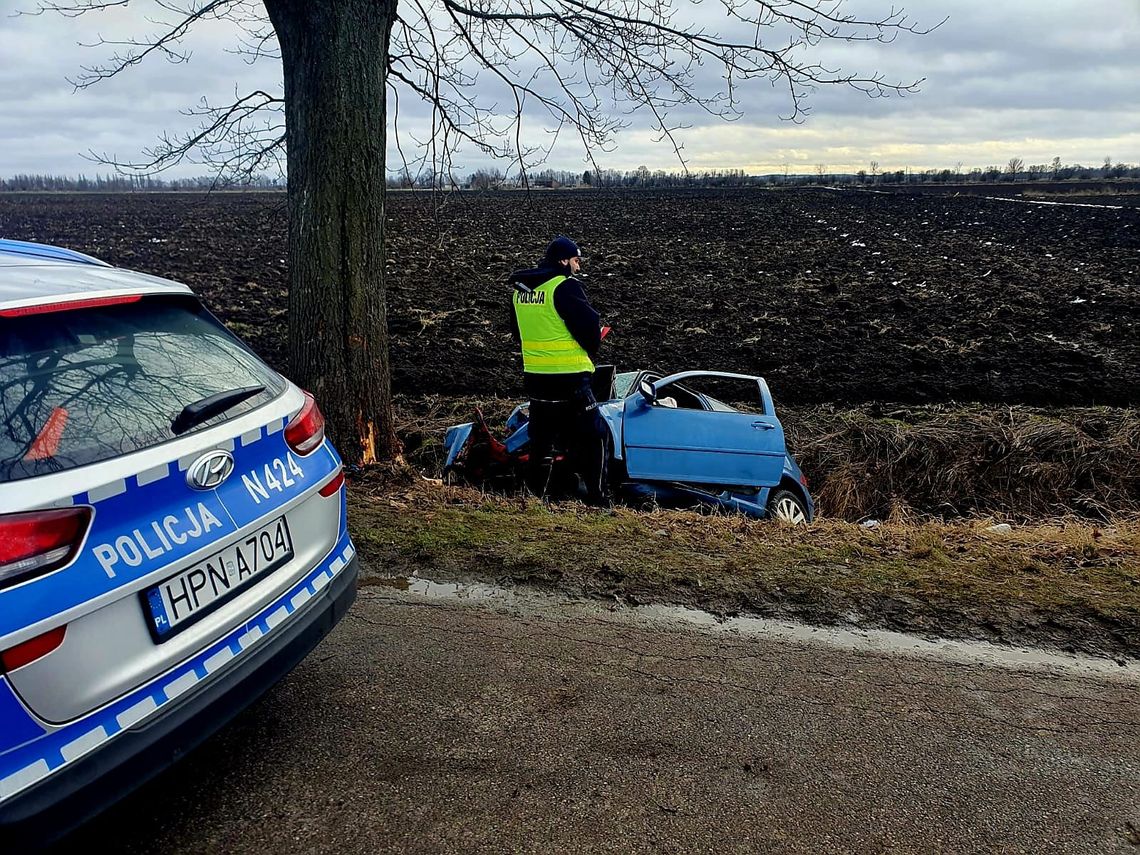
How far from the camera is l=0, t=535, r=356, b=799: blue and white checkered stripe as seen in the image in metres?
1.89

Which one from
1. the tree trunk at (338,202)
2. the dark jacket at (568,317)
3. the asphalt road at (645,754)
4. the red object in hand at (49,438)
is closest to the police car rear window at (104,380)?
the red object in hand at (49,438)

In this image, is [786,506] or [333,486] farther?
[786,506]

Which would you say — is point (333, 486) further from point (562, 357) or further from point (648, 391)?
point (648, 391)

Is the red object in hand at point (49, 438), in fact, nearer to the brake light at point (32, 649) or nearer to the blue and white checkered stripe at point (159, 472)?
the blue and white checkered stripe at point (159, 472)

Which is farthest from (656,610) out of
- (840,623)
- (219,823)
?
(219,823)

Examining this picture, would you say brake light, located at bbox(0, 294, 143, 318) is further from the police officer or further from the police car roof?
the police officer

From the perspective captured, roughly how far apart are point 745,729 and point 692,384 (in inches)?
281

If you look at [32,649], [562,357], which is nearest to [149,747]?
[32,649]

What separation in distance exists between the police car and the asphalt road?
0.27m

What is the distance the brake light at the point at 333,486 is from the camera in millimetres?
2988

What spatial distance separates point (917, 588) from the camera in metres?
4.14

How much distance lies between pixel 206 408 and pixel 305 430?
44cm

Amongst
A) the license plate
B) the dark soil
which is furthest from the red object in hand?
the dark soil

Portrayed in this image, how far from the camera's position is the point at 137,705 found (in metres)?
2.14
